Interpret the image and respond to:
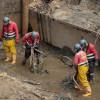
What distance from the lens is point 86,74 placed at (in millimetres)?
15219

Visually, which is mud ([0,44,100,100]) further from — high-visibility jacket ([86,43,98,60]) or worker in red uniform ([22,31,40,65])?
high-visibility jacket ([86,43,98,60])

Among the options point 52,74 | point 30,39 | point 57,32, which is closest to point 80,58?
point 52,74

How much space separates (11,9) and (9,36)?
9.92 feet

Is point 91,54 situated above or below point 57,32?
above

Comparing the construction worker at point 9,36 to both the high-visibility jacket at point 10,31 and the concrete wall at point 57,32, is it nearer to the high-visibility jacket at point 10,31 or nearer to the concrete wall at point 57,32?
the high-visibility jacket at point 10,31

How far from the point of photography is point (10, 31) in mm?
16641

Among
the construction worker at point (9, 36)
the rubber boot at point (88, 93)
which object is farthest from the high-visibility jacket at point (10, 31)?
the rubber boot at point (88, 93)

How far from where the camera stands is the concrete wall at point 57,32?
1756 centimetres

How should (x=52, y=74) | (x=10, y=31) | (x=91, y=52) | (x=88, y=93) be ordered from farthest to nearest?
(x=10, y=31) < (x=52, y=74) < (x=91, y=52) < (x=88, y=93)

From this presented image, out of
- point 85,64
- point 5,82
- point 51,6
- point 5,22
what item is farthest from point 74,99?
point 51,6

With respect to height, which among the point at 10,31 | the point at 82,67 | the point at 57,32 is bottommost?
the point at 57,32

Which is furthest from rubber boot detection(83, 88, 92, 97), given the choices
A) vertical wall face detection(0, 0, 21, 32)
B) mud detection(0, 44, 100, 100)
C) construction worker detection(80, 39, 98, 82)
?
vertical wall face detection(0, 0, 21, 32)

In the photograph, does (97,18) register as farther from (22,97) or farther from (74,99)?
(22,97)

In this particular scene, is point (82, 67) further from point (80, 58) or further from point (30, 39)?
point (30, 39)
